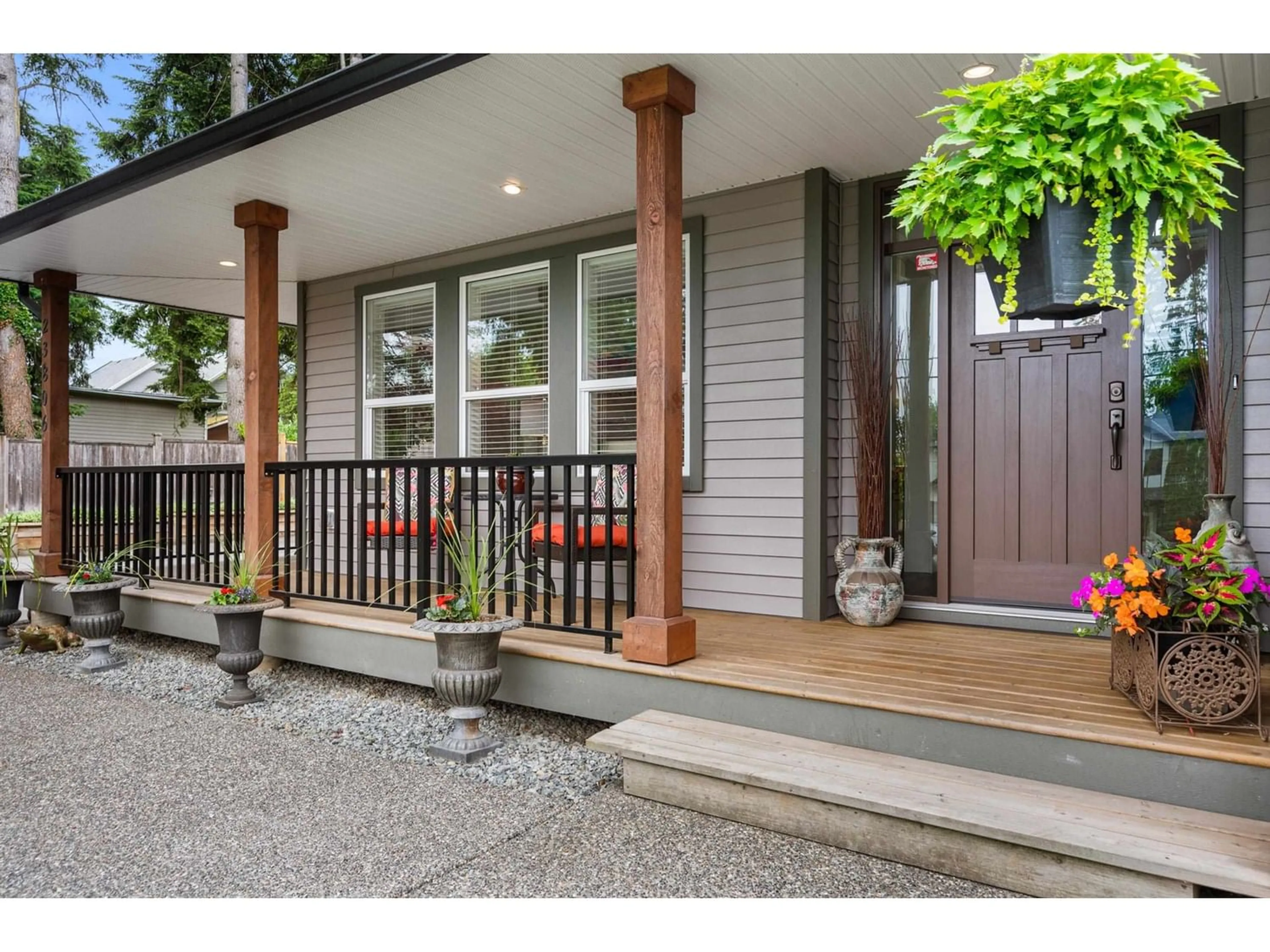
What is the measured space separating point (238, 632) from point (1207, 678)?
4.07 meters

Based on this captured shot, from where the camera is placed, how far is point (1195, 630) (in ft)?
7.68

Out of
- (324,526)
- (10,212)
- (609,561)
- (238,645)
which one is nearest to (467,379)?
(324,526)

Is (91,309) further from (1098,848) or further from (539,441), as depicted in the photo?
(1098,848)

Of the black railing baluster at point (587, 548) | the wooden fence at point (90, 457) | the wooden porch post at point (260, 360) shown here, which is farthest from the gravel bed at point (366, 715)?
the wooden fence at point (90, 457)

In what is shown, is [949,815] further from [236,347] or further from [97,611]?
[236,347]

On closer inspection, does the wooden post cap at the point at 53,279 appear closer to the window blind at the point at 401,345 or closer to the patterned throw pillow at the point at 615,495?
the window blind at the point at 401,345

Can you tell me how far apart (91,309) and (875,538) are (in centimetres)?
1720

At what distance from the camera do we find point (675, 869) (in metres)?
2.31

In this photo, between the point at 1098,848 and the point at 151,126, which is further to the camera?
the point at 151,126

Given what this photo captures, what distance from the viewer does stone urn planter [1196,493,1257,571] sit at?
304 centimetres

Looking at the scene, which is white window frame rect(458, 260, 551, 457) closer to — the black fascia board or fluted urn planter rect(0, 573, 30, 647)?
the black fascia board

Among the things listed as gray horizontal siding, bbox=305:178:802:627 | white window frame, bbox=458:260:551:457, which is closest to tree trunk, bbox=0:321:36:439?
white window frame, bbox=458:260:551:457

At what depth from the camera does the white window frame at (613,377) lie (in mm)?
4602
